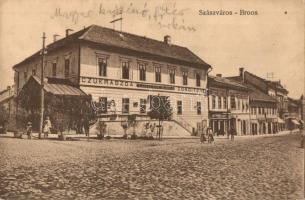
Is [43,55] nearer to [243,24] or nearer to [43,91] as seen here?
[43,91]

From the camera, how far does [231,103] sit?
7.95 metres

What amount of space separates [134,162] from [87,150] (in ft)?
2.48

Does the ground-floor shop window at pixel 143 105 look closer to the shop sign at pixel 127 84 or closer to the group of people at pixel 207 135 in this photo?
the shop sign at pixel 127 84

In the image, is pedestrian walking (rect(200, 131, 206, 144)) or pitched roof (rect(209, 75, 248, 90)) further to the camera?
pedestrian walking (rect(200, 131, 206, 144))

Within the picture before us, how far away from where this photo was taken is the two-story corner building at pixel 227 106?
693cm

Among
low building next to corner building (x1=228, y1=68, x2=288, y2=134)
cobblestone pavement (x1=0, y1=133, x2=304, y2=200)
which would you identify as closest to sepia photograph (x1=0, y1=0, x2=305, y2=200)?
→ cobblestone pavement (x1=0, y1=133, x2=304, y2=200)

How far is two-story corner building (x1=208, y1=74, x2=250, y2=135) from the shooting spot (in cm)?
693

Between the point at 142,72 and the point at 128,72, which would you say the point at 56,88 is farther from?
the point at 142,72

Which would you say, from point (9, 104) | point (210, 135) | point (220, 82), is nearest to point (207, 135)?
point (210, 135)

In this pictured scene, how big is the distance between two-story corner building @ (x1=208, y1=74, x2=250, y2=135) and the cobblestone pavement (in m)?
0.67

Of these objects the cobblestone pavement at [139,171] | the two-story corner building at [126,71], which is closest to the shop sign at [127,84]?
the two-story corner building at [126,71]

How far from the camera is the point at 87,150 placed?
5.87 meters

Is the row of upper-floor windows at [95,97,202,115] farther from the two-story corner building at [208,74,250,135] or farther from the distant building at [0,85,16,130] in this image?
the distant building at [0,85,16,130]

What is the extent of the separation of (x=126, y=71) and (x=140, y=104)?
1.52 m
